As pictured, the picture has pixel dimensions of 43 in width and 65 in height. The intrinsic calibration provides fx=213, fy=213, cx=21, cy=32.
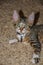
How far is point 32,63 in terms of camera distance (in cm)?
A: 209

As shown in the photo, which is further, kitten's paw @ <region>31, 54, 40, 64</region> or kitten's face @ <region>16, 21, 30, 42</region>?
kitten's face @ <region>16, 21, 30, 42</region>

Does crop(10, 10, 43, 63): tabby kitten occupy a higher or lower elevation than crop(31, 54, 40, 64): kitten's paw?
higher

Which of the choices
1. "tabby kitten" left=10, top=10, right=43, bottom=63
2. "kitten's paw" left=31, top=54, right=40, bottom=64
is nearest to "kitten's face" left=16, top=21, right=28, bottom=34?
"tabby kitten" left=10, top=10, right=43, bottom=63

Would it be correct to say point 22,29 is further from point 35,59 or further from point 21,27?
point 35,59

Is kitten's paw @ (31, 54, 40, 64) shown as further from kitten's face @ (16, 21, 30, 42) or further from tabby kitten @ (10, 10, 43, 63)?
kitten's face @ (16, 21, 30, 42)

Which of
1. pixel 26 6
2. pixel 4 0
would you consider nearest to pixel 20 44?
pixel 26 6

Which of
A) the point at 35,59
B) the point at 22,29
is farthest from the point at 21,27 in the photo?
the point at 35,59

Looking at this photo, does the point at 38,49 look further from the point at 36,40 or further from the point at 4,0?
the point at 4,0

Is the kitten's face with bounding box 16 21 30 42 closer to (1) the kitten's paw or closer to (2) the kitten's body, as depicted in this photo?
(2) the kitten's body

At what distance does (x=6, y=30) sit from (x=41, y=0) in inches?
31.5

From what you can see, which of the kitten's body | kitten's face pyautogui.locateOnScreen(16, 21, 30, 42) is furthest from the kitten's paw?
kitten's face pyautogui.locateOnScreen(16, 21, 30, 42)

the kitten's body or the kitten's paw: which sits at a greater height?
the kitten's body

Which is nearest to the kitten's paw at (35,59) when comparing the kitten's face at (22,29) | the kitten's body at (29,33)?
the kitten's body at (29,33)

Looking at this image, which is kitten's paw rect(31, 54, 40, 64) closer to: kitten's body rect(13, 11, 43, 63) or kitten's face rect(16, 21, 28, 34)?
kitten's body rect(13, 11, 43, 63)
